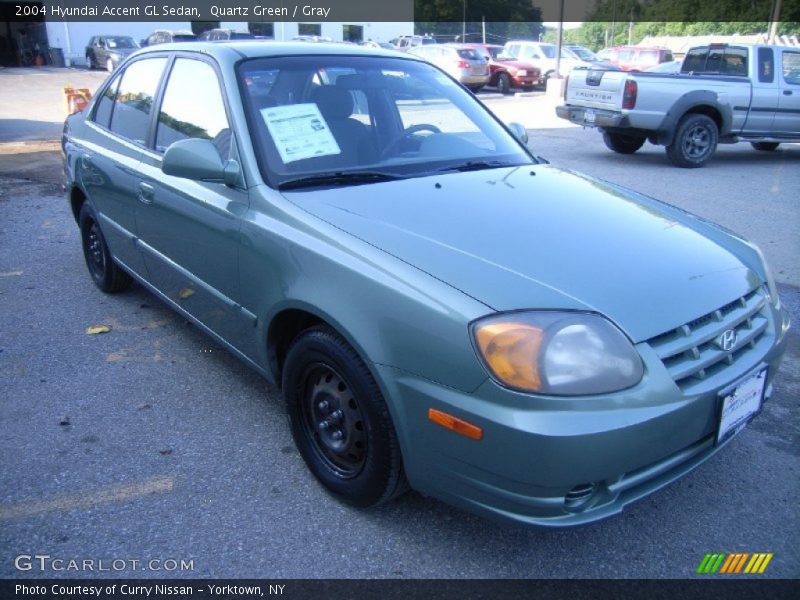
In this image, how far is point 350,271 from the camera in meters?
2.25

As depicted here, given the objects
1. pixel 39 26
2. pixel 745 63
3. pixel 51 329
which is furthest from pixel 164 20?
pixel 51 329

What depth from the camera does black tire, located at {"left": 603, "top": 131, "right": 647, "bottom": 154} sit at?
11.2m

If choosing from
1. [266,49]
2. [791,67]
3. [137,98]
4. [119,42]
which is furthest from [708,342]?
[119,42]

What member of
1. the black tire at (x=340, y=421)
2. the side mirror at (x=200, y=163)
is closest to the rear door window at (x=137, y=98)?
the side mirror at (x=200, y=163)

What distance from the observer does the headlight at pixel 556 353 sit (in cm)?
191

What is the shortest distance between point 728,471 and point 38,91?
22.8m

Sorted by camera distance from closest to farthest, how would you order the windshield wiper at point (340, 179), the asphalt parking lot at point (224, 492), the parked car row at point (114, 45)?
1. the asphalt parking lot at point (224, 492)
2. the windshield wiper at point (340, 179)
3. the parked car row at point (114, 45)

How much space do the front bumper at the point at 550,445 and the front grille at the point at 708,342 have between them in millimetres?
69

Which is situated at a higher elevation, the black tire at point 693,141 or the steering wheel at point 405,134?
the steering wheel at point 405,134

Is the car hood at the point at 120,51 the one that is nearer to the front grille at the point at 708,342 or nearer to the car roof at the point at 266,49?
the car roof at the point at 266,49

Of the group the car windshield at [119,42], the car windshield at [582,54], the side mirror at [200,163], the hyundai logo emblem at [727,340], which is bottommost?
the hyundai logo emblem at [727,340]

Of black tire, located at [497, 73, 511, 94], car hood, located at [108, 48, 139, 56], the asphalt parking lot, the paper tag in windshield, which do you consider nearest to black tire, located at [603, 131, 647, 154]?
the asphalt parking lot

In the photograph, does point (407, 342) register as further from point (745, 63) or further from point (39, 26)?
point (39, 26)

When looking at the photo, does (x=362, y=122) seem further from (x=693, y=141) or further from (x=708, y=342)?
(x=693, y=141)
